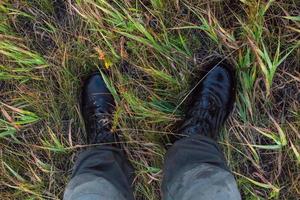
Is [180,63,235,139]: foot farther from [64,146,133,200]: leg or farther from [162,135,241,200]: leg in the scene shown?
[64,146,133,200]: leg

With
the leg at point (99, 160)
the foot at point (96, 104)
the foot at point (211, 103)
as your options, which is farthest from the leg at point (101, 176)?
the foot at point (211, 103)

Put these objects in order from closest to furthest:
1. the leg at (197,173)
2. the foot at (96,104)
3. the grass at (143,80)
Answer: the leg at (197,173) → the grass at (143,80) → the foot at (96,104)

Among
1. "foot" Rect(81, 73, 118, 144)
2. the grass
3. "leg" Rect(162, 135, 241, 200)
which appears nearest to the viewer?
"leg" Rect(162, 135, 241, 200)

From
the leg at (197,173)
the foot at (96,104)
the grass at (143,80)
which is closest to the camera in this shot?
the leg at (197,173)

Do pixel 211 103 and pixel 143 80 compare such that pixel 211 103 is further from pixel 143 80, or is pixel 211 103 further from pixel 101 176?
pixel 101 176

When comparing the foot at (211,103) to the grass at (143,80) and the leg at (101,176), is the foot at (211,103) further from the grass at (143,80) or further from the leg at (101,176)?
the leg at (101,176)

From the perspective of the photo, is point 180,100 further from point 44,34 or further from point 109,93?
point 44,34

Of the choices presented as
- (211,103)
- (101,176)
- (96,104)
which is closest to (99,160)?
(101,176)

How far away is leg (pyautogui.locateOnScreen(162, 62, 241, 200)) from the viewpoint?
1.26 meters

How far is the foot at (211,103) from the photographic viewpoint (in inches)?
60.6

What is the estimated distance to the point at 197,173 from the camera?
1.31m

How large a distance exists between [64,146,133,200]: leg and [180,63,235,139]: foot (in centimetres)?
25

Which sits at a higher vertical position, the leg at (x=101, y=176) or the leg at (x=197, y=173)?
the leg at (x=197, y=173)

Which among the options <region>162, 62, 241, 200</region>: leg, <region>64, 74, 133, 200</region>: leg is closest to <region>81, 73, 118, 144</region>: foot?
<region>64, 74, 133, 200</region>: leg
